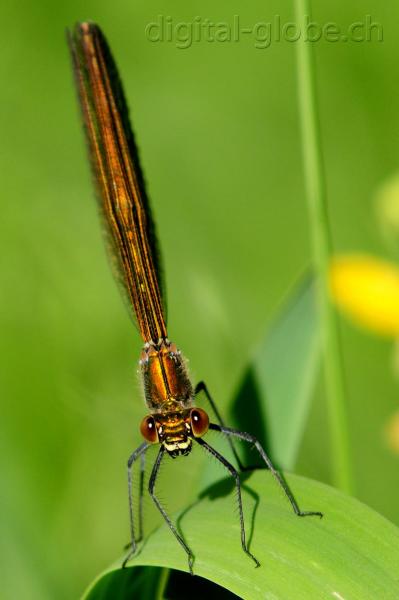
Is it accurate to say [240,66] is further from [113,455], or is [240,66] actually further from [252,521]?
[252,521]

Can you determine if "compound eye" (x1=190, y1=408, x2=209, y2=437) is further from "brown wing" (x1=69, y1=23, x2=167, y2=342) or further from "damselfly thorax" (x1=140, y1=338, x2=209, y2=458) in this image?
"brown wing" (x1=69, y1=23, x2=167, y2=342)

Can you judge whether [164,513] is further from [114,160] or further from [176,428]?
[114,160]

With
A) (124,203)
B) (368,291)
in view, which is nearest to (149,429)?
(368,291)

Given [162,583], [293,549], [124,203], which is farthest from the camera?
[124,203]

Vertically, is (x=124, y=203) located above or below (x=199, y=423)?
above

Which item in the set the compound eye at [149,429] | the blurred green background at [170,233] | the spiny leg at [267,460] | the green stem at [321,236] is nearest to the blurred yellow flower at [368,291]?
the green stem at [321,236]

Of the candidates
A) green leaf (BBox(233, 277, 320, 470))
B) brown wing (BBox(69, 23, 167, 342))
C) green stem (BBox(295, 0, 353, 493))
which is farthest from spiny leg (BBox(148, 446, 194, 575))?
brown wing (BBox(69, 23, 167, 342))

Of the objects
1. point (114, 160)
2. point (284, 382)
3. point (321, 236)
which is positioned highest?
point (114, 160)
